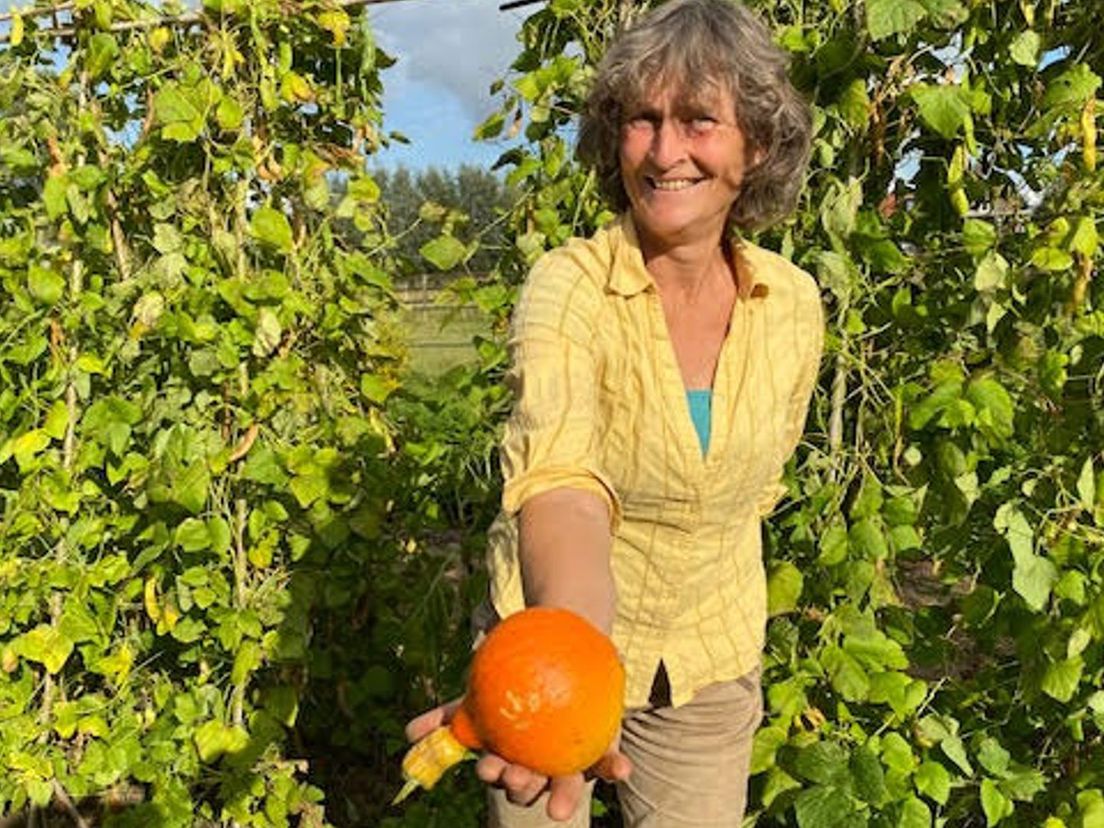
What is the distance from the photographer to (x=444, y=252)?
2.38 m

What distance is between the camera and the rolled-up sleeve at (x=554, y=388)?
4.30 feet

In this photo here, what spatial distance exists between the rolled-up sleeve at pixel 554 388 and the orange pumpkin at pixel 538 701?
0.30 meters

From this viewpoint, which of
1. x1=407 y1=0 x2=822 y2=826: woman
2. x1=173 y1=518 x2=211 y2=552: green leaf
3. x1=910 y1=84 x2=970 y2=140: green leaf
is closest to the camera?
x1=407 y1=0 x2=822 y2=826: woman

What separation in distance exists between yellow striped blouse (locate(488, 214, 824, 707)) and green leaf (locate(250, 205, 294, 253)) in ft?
3.37

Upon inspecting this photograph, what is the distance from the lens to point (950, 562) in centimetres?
212

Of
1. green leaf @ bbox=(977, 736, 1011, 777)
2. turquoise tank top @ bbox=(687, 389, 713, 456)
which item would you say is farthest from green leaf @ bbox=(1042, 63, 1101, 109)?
green leaf @ bbox=(977, 736, 1011, 777)

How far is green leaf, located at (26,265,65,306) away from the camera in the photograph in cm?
254

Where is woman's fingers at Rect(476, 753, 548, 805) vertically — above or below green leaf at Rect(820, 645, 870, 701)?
above

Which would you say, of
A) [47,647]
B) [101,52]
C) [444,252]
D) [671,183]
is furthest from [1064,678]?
[101,52]

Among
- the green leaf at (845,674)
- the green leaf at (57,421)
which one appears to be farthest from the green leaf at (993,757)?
the green leaf at (57,421)

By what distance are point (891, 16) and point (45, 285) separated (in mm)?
1798

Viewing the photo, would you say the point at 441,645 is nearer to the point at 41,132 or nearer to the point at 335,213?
the point at 335,213

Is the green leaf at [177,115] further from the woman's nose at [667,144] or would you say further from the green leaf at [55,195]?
the woman's nose at [667,144]

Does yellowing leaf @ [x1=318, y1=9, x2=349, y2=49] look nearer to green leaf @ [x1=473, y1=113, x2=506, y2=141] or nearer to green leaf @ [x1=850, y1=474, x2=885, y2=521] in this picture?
green leaf @ [x1=473, y1=113, x2=506, y2=141]
